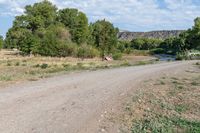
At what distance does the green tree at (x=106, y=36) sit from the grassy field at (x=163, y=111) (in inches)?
2728

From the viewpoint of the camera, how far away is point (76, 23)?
87812mm

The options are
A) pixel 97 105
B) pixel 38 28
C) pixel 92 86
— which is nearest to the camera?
pixel 97 105

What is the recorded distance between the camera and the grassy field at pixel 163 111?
31.9 ft

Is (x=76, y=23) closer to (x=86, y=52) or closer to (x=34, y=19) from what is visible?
(x=34, y=19)

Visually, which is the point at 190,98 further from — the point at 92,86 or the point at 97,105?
the point at 92,86

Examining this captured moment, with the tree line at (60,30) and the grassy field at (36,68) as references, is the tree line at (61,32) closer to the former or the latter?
the tree line at (60,30)

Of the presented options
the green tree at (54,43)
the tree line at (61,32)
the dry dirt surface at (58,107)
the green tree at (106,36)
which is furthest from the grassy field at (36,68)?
the green tree at (106,36)

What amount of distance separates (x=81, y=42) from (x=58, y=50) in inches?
462

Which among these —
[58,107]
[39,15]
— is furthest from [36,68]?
[39,15]

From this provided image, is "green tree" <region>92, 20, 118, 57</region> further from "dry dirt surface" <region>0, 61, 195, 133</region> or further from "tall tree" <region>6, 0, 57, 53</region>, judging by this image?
"dry dirt surface" <region>0, 61, 195, 133</region>

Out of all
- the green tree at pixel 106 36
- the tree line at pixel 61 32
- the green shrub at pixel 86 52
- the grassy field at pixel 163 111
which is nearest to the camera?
the grassy field at pixel 163 111

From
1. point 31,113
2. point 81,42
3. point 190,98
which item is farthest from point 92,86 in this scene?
point 81,42

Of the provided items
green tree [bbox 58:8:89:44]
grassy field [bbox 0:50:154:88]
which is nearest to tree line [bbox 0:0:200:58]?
green tree [bbox 58:8:89:44]

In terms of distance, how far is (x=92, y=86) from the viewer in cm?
1788
